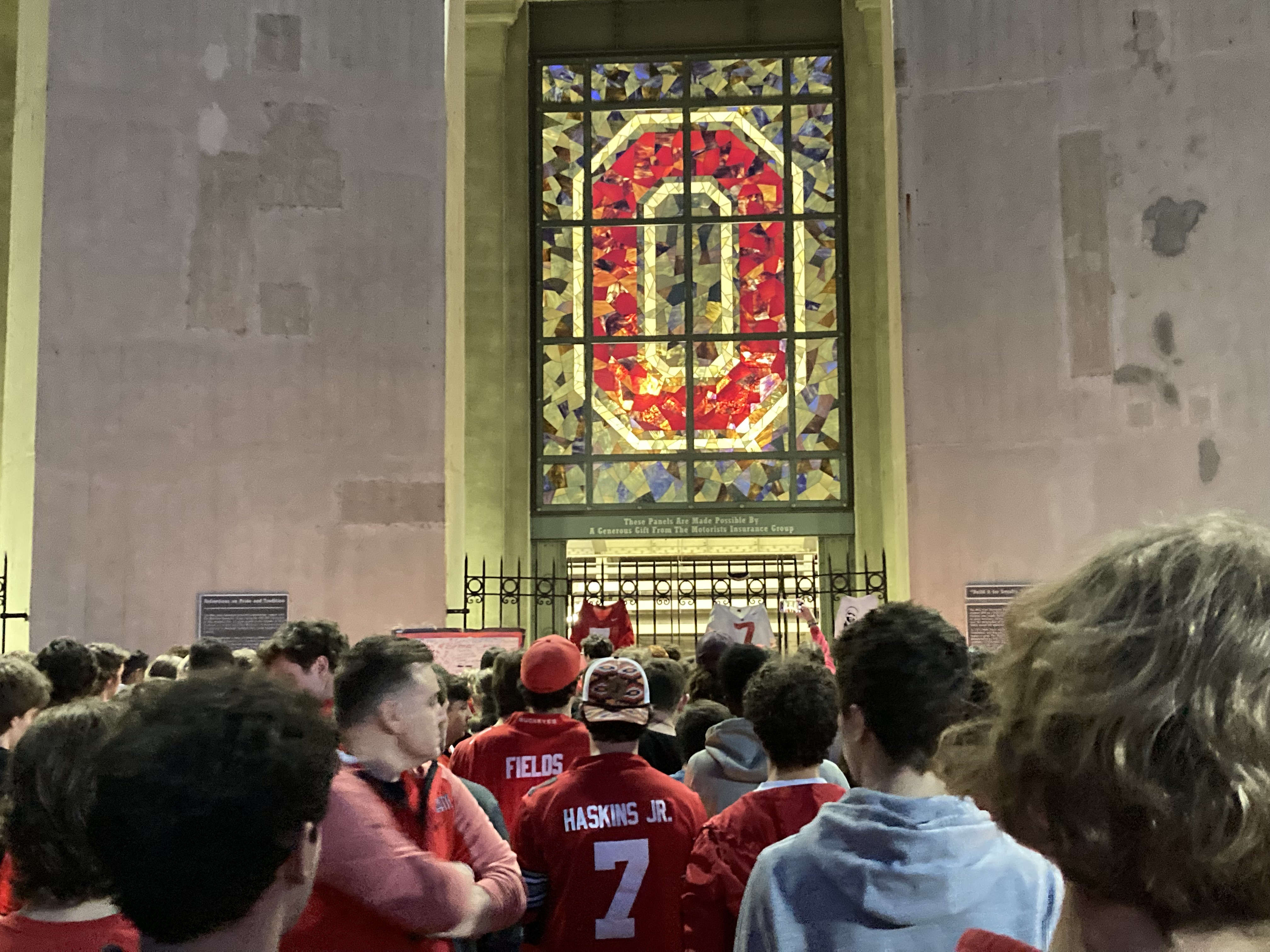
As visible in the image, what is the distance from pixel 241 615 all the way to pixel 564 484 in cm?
595

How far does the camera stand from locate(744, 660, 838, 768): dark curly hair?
299cm

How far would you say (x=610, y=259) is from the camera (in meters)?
17.0

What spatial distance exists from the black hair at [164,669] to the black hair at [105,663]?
6.5 inches

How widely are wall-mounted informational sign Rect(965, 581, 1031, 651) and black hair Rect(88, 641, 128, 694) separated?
737cm

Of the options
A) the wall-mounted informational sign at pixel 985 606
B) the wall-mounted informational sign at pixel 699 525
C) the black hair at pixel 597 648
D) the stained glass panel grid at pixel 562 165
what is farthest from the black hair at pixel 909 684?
the stained glass panel grid at pixel 562 165

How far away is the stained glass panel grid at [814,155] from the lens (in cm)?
1700

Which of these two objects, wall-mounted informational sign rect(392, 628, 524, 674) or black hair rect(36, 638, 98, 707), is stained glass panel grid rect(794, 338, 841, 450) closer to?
wall-mounted informational sign rect(392, 628, 524, 674)

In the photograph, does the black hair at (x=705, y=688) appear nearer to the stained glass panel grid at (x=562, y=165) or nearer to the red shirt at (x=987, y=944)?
the red shirt at (x=987, y=944)

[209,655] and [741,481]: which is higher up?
[741,481]

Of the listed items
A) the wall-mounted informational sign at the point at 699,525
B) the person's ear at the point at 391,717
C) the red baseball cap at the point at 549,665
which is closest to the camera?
the person's ear at the point at 391,717

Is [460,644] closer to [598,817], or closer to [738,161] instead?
[598,817]

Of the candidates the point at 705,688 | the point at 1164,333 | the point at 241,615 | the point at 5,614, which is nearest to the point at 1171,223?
the point at 1164,333

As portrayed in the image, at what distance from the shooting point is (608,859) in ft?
10.6

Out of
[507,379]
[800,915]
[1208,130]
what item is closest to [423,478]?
[507,379]
